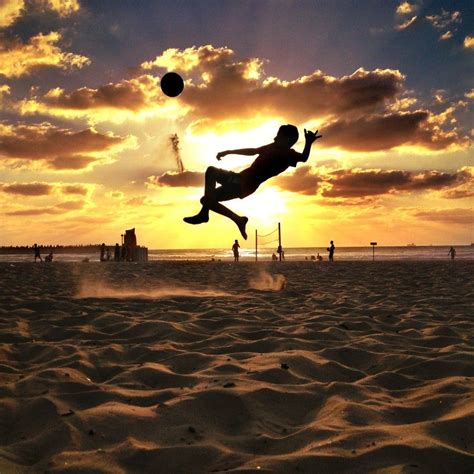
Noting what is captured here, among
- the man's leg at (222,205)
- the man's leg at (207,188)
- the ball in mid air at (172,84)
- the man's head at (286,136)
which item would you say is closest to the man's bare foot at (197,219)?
the man's leg at (207,188)

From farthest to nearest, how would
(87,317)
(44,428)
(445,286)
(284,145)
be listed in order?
(445,286), (87,317), (284,145), (44,428)

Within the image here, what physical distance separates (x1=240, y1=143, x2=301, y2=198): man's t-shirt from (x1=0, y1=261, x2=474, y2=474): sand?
167cm

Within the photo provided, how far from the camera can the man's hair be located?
5.47 meters

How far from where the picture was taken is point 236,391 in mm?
3238

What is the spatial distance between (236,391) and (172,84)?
4364 mm

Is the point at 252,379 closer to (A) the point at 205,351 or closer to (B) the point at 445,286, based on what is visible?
(A) the point at 205,351

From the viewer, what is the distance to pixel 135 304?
25.0 ft

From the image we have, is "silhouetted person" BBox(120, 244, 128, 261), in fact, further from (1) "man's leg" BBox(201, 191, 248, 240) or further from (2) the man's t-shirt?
(2) the man's t-shirt

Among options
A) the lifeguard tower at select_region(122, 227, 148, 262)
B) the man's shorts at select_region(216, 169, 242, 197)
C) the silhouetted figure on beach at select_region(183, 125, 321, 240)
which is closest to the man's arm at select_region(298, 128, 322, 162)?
the silhouetted figure on beach at select_region(183, 125, 321, 240)

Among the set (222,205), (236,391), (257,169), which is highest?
(257,169)

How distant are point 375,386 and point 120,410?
1.82 meters

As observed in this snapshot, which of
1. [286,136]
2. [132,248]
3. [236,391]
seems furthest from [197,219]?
[132,248]

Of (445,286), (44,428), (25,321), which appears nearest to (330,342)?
(44,428)

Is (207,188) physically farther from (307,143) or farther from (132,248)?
(132,248)
